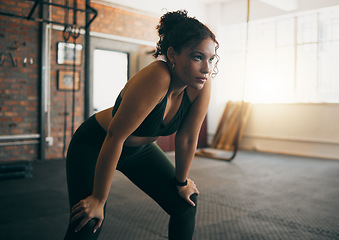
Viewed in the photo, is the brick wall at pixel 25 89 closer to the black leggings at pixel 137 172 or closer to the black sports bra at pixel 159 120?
the black leggings at pixel 137 172

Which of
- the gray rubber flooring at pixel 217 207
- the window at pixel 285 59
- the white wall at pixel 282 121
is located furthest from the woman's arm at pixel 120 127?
the white wall at pixel 282 121

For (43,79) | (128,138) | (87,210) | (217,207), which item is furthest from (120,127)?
(43,79)

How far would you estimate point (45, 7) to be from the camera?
5.18 m

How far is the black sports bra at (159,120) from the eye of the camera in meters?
1.23

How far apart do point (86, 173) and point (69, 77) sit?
14.9 feet

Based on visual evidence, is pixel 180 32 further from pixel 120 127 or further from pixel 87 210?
pixel 87 210

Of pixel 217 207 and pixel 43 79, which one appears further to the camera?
pixel 43 79

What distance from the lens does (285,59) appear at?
256 inches

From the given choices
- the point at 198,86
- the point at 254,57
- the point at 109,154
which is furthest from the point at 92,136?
the point at 254,57

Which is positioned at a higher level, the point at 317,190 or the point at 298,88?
the point at 298,88

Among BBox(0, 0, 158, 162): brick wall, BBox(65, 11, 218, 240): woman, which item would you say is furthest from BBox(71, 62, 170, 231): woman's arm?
BBox(0, 0, 158, 162): brick wall

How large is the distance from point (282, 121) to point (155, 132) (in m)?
A: 5.73

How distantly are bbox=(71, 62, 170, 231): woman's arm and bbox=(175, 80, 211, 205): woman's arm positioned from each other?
0.30 m

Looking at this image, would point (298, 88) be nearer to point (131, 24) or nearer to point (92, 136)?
point (131, 24)
